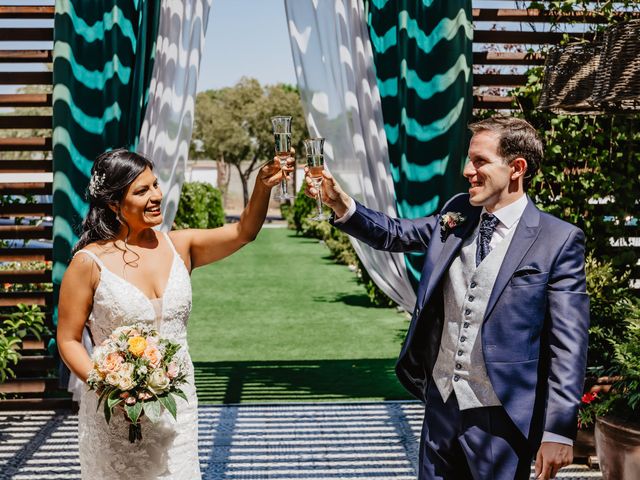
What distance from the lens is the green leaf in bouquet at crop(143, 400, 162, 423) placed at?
2.42m

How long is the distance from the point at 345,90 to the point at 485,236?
2.47 metres

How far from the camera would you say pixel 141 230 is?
282cm

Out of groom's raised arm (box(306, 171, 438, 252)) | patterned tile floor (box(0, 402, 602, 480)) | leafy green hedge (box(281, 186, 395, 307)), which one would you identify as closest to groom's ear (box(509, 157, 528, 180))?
groom's raised arm (box(306, 171, 438, 252))

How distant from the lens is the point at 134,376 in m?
2.41

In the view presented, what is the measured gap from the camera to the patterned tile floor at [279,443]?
4.33 m

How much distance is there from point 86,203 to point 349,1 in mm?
2139

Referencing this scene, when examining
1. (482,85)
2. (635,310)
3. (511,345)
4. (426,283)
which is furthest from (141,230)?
(482,85)

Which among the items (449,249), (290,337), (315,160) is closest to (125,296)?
(315,160)

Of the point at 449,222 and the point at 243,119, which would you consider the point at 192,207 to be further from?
the point at 243,119

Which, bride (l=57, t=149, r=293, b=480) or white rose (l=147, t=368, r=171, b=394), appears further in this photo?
bride (l=57, t=149, r=293, b=480)

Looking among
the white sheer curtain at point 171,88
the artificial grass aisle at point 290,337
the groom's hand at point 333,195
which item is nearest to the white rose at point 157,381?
the groom's hand at point 333,195

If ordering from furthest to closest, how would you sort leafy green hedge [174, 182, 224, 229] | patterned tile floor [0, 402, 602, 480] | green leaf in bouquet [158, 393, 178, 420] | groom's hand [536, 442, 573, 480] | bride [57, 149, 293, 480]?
leafy green hedge [174, 182, 224, 229] → patterned tile floor [0, 402, 602, 480] → bride [57, 149, 293, 480] → green leaf in bouquet [158, 393, 178, 420] → groom's hand [536, 442, 573, 480]

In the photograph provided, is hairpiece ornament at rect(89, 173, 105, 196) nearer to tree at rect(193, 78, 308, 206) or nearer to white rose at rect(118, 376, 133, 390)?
white rose at rect(118, 376, 133, 390)

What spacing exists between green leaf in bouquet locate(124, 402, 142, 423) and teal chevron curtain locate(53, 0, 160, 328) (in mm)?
2592
